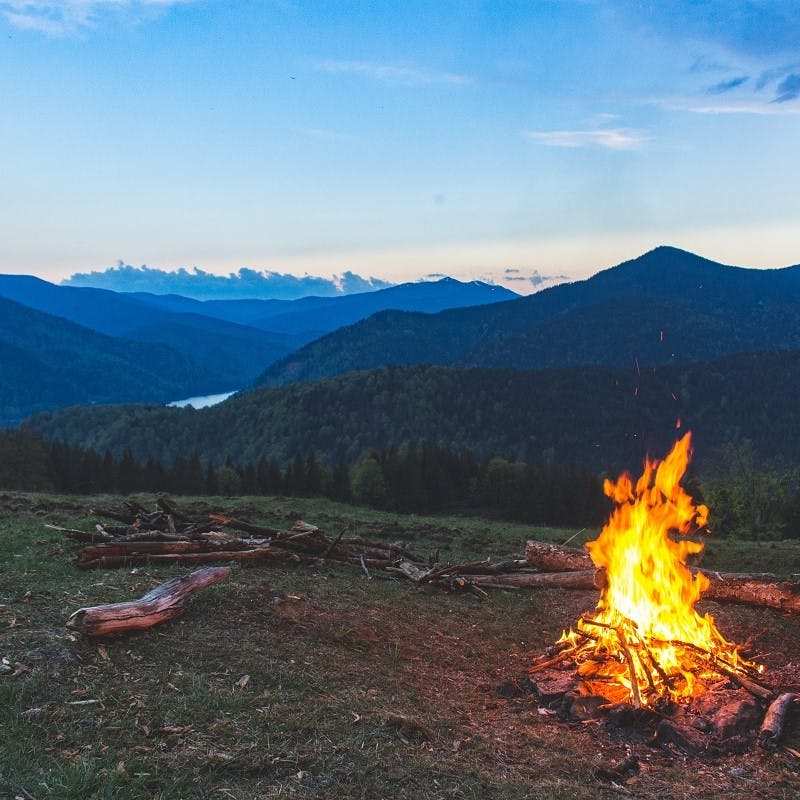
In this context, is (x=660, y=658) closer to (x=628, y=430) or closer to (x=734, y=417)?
(x=628, y=430)

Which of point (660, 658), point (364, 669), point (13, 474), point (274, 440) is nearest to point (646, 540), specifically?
point (660, 658)

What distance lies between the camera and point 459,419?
566 ft

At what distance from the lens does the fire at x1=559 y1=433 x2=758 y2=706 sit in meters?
8.96

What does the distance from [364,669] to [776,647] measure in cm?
682

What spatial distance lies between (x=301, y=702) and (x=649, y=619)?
5.84 meters

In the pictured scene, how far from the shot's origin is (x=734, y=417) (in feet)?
612

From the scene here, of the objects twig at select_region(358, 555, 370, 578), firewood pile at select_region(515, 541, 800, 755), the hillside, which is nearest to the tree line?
twig at select_region(358, 555, 370, 578)

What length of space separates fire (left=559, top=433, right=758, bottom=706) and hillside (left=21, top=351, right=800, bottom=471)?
454 ft

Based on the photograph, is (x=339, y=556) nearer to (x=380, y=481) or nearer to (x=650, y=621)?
(x=650, y=621)

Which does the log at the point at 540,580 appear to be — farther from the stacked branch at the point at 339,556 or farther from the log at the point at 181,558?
the log at the point at 181,558

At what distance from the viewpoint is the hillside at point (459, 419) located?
160 meters

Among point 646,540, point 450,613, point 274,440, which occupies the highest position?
point 646,540

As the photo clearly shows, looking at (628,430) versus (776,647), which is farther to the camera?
(628,430)

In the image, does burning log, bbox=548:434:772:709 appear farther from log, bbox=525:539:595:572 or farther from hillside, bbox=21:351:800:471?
hillside, bbox=21:351:800:471
